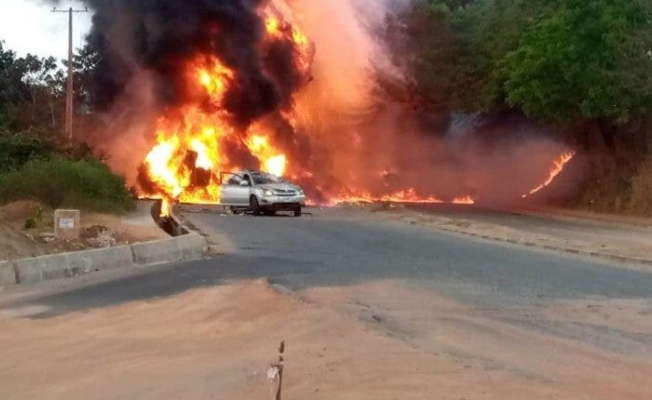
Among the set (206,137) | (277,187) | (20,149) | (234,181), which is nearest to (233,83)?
(206,137)

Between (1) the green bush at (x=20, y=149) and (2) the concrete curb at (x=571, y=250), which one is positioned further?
(1) the green bush at (x=20, y=149)

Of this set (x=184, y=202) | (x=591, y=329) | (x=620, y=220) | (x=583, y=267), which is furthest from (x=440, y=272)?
(x=184, y=202)

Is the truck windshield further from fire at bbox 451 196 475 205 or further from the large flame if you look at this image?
fire at bbox 451 196 475 205

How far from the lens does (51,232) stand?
20922mm

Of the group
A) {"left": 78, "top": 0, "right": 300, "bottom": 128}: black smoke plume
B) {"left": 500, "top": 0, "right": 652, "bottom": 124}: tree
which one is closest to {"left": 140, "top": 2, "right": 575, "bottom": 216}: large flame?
{"left": 78, "top": 0, "right": 300, "bottom": 128}: black smoke plume

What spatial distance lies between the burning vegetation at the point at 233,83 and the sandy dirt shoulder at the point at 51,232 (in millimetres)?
15711

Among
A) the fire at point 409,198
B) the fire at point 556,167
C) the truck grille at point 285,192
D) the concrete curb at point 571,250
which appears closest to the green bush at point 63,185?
the truck grille at point 285,192

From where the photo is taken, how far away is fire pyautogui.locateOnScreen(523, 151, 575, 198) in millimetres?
48281

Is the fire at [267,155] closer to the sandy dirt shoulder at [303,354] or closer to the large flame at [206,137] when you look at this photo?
the large flame at [206,137]

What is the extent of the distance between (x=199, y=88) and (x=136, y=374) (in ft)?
130

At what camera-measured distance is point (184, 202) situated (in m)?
45.4

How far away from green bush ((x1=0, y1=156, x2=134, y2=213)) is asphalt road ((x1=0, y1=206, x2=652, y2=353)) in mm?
6072

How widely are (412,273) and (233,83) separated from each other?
1227 inches

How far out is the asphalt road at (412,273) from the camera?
1285cm
